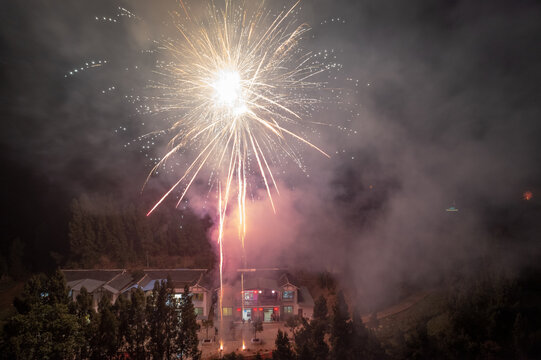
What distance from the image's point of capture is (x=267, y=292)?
17.8 metres

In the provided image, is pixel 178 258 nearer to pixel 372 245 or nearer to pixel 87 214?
pixel 87 214

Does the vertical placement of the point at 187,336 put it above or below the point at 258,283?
below

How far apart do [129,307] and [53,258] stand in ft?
58.5

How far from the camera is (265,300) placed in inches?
688

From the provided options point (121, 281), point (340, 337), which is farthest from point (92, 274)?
point (340, 337)

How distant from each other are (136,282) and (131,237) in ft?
18.0

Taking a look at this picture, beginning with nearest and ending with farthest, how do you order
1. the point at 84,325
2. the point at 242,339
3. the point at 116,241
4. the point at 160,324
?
the point at 84,325 → the point at 160,324 → the point at 242,339 → the point at 116,241

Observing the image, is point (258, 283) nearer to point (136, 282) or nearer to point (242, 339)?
point (242, 339)

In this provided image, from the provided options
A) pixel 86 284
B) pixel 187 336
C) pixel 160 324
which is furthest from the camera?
pixel 86 284

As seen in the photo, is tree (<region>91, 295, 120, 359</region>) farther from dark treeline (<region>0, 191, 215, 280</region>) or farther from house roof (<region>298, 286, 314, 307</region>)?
dark treeline (<region>0, 191, 215, 280</region>)

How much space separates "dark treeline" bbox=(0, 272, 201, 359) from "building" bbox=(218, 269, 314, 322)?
6.30 m

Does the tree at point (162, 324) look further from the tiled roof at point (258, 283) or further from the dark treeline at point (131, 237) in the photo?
the dark treeline at point (131, 237)

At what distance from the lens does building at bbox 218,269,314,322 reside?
666 inches

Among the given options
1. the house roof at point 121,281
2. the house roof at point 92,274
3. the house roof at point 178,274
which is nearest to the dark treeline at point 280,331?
the house roof at point 178,274
